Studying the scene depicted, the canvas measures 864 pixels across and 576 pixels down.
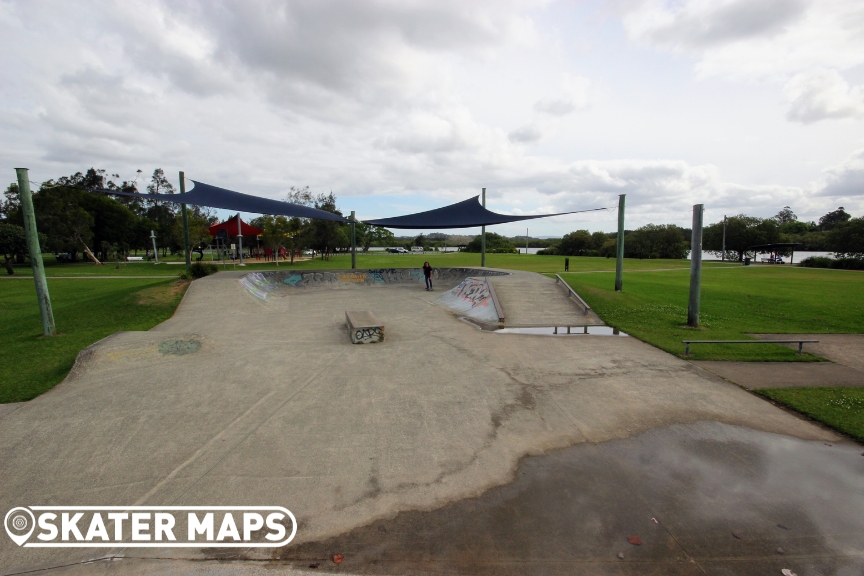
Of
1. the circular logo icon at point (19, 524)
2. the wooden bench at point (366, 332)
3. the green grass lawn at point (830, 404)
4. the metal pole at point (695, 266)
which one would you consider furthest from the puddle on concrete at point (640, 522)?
the metal pole at point (695, 266)

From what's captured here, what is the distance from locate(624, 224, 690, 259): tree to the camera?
5344 cm

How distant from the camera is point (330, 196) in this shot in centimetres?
5716

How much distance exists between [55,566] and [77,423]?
3040 millimetres

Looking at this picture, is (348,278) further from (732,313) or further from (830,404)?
(830,404)

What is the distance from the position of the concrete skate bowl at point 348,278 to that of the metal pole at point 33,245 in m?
8.59

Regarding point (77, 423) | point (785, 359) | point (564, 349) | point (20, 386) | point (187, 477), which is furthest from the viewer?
point (564, 349)

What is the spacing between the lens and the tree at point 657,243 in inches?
2104

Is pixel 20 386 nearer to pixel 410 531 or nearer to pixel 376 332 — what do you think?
pixel 376 332

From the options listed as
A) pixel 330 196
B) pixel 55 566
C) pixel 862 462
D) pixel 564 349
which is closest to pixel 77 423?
pixel 55 566

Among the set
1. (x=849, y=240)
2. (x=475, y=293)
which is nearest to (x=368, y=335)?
(x=475, y=293)

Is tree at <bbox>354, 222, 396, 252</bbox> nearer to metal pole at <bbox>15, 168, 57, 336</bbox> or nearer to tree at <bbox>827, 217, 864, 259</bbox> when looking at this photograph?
metal pole at <bbox>15, 168, 57, 336</bbox>

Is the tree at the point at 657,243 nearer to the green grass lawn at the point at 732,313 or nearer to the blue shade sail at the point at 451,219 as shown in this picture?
the green grass lawn at the point at 732,313

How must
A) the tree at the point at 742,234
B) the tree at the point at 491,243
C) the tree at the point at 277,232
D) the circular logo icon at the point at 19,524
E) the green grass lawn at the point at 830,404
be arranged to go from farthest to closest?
the tree at the point at 491,243
the tree at the point at 742,234
the tree at the point at 277,232
the green grass lawn at the point at 830,404
the circular logo icon at the point at 19,524

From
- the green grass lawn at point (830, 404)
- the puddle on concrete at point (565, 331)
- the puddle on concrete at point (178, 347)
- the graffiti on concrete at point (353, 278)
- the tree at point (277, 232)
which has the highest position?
the tree at point (277, 232)
